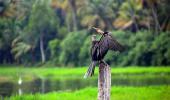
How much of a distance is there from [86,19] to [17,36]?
10.4 metres

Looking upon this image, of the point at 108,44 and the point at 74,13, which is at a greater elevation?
the point at 74,13

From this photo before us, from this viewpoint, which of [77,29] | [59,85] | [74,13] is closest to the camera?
[59,85]

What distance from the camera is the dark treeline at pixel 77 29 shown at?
165ft

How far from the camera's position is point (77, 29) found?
6047 centimetres

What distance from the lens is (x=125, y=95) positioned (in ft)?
70.2

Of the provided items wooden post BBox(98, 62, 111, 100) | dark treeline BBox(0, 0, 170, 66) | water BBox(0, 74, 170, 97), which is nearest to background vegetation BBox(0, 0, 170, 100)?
dark treeline BBox(0, 0, 170, 66)

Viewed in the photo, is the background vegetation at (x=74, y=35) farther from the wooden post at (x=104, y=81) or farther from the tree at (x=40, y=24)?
the wooden post at (x=104, y=81)

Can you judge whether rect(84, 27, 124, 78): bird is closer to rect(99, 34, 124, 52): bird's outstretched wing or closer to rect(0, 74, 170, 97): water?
rect(99, 34, 124, 52): bird's outstretched wing

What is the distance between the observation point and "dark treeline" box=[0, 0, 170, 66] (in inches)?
1976

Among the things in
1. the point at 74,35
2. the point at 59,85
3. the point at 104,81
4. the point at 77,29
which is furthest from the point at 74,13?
the point at 104,81

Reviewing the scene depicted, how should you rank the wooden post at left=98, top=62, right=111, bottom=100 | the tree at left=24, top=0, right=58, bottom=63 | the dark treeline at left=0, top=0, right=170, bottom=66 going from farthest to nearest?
the tree at left=24, top=0, right=58, bottom=63
the dark treeline at left=0, top=0, right=170, bottom=66
the wooden post at left=98, top=62, right=111, bottom=100

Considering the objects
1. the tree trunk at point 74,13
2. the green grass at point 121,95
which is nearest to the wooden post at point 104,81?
the green grass at point 121,95

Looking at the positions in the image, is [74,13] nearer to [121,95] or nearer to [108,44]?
[121,95]

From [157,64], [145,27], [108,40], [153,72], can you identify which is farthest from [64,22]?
[108,40]
